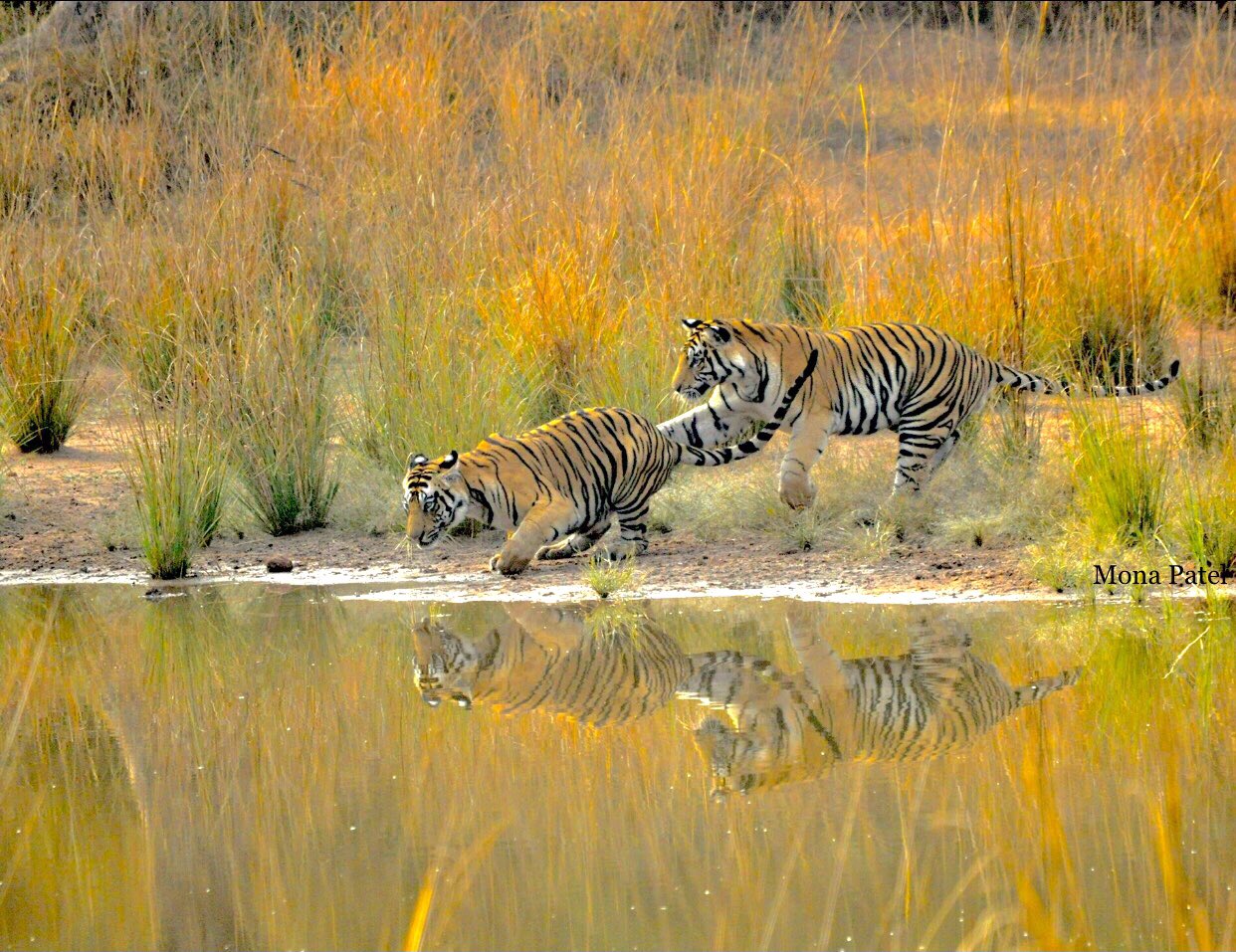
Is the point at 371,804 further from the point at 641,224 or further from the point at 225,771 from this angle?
the point at 641,224

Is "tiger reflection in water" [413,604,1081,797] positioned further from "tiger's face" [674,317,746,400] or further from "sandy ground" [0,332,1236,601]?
"tiger's face" [674,317,746,400]

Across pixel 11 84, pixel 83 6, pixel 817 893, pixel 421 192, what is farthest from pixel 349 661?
pixel 83 6

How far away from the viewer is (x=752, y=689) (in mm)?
5031


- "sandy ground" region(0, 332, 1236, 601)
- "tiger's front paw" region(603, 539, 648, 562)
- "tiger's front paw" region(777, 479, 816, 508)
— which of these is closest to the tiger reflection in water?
"sandy ground" region(0, 332, 1236, 601)

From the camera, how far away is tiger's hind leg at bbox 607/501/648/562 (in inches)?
291

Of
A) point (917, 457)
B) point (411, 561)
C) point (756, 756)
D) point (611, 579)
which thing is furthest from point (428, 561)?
point (756, 756)

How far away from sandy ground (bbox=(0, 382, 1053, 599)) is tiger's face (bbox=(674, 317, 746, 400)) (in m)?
0.70

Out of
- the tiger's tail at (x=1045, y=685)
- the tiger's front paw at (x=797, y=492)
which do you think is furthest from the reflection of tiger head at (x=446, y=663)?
the tiger's front paw at (x=797, y=492)

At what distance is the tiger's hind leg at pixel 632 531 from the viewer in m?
7.39

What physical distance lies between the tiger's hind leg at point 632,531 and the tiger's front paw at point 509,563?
21.2 inches

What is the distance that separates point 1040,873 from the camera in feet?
11.5

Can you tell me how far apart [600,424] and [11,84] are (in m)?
7.85

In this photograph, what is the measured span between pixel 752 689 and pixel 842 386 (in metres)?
2.90

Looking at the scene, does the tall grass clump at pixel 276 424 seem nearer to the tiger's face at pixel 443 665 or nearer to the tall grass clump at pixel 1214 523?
the tiger's face at pixel 443 665
